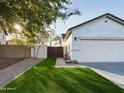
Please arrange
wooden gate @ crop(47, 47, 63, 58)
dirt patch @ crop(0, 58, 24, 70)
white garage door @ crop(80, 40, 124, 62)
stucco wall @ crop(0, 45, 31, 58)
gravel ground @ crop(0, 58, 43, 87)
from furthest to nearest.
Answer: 1. wooden gate @ crop(47, 47, 63, 58)
2. stucco wall @ crop(0, 45, 31, 58)
3. white garage door @ crop(80, 40, 124, 62)
4. dirt patch @ crop(0, 58, 24, 70)
5. gravel ground @ crop(0, 58, 43, 87)

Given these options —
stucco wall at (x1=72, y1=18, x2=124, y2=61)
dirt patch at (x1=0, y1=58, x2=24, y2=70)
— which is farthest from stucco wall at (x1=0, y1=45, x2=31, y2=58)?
stucco wall at (x1=72, y1=18, x2=124, y2=61)

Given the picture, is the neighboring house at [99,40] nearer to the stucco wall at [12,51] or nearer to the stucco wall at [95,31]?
the stucco wall at [95,31]

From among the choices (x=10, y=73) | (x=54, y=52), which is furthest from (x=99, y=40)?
(x=54, y=52)

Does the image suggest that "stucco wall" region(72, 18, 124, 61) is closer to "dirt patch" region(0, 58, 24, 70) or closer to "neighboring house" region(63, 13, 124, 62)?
"neighboring house" region(63, 13, 124, 62)

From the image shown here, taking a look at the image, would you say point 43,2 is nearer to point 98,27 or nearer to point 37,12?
point 37,12

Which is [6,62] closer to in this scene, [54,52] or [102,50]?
[102,50]

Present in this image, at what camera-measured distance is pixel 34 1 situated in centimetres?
912

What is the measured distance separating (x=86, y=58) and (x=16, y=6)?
15.6 m

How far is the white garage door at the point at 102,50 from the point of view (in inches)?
948

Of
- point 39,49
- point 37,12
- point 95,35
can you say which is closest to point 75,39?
point 95,35

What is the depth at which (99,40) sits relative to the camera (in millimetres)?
24297

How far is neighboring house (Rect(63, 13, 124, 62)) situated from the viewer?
2409 centimetres

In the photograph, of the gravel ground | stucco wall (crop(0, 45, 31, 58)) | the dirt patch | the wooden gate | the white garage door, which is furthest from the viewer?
the wooden gate

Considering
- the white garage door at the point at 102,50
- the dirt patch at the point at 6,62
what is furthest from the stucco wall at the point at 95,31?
the dirt patch at the point at 6,62
